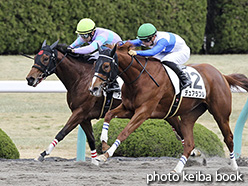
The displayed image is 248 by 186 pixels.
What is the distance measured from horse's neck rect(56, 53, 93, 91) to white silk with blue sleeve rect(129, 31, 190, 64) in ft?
2.60

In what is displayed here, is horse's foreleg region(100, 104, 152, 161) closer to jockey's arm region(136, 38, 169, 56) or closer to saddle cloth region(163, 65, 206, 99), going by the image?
saddle cloth region(163, 65, 206, 99)

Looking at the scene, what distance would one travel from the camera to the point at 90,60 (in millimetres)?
6449

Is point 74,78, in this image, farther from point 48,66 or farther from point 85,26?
point 85,26

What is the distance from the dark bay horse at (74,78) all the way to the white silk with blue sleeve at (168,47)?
2.43 feet

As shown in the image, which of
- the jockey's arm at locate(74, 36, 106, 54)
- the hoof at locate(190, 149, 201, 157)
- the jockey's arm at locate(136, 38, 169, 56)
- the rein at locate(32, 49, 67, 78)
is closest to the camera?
the jockey's arm at locate(136, 38, 169, 56)

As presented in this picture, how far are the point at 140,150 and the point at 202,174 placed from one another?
1.55 meters

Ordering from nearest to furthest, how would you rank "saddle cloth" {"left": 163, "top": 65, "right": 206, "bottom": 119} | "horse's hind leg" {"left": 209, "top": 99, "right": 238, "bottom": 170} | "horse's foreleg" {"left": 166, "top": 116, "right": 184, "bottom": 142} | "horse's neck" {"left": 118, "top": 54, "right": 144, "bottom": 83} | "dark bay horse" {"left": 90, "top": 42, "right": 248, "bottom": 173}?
"dark bay horse" {"left": 90, "top": 42, "right": 248, "bottom": 173}
"horse's neck" {"left": 118, "top": 54, "right": 144, "bottom": 83}
"saddle cloth" {"left": 163, "top": 65, "right": 206, "bottom": 119}
"horse's hind leg" {"left": 209, "top": 99, "right": 238, "bottom": 170}
"horse's foreleg" {"left": 166, "top": 116, "right": 184, "bottom": 142}

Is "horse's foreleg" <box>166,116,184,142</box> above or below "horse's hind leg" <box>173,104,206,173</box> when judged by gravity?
below

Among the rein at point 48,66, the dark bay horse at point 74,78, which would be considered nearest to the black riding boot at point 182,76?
the dark bay horse at point 74,78

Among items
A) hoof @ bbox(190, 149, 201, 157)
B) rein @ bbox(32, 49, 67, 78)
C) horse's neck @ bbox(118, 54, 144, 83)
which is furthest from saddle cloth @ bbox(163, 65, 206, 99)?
rein @ bbox(32, 49, 67, 78)

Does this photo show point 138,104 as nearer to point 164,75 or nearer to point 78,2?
point 164,75

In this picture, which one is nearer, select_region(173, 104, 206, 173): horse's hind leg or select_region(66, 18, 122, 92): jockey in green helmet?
select_region(173, 104, 206, 173): horse's hind leg

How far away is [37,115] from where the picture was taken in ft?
37.5

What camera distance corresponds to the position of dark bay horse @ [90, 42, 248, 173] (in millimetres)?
5180
